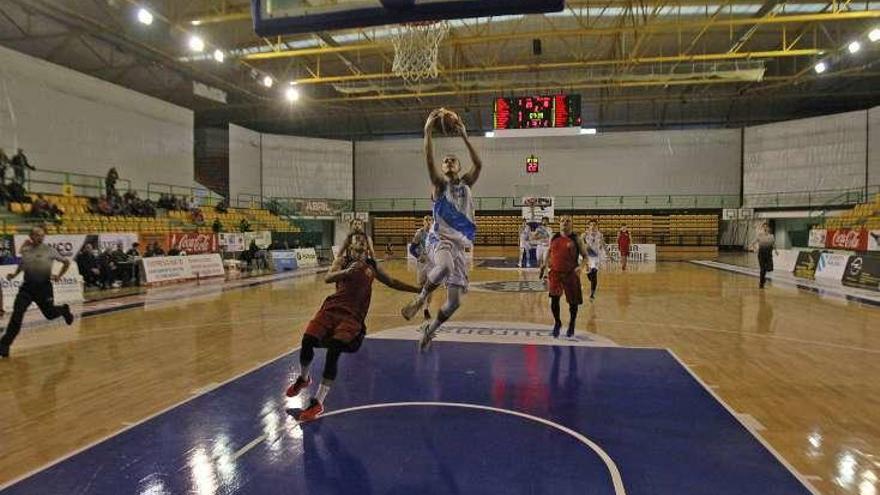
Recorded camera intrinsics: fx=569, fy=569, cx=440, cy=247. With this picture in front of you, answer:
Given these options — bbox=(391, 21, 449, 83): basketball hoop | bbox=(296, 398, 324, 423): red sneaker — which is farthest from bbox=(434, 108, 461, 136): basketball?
bbox=(391, 21, 449, 83): basketball hoop

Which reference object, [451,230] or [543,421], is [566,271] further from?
[543,421]

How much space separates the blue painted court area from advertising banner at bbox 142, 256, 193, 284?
41.9 ft

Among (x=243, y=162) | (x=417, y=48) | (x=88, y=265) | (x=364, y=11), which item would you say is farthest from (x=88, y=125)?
(x=364, y=11)

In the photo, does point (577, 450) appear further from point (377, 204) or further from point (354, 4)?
point (377, 204)

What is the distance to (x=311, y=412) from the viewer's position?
4855 mm

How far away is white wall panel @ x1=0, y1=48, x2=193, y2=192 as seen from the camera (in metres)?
18.9

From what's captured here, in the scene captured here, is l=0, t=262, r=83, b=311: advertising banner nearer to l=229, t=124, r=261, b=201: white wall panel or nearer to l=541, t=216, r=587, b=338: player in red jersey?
l=541, t=216, r=587, b=338: player in red jersey

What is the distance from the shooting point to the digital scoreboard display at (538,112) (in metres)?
21.4

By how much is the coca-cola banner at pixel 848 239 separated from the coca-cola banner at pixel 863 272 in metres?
4.50

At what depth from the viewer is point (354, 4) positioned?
19.0 ft

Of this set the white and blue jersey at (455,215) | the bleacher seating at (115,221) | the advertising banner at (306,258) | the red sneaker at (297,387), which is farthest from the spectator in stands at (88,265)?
the white and blue jersey at (455,215)

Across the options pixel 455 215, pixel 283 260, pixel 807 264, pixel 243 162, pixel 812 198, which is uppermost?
pixel 243 162

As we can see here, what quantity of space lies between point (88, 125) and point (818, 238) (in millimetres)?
30171

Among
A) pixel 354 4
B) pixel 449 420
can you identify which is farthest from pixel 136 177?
pixel 449 420
